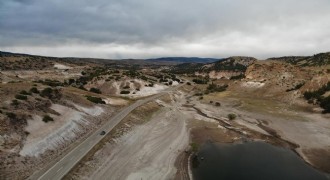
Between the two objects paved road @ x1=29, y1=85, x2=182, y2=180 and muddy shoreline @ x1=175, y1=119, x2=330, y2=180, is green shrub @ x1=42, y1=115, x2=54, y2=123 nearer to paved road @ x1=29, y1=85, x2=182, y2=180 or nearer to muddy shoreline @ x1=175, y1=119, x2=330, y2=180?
paved road @ x1=29, y1=85, x2=182, y2=180

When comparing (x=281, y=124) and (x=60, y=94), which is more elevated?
(x=60, y=94)

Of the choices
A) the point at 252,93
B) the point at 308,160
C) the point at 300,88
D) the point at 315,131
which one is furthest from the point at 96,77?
the point at 308,160

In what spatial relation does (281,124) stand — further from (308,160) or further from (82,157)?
(82,157)

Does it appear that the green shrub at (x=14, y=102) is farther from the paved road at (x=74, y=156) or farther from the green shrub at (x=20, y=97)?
the paved road at (x=74, y=156)

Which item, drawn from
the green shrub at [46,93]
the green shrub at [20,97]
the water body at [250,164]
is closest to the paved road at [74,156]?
Result: the green shrub at [46,93]

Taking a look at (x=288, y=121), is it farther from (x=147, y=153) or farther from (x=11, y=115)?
(x=11, y=115)

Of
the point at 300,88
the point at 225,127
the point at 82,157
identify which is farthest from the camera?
the point at 300,88

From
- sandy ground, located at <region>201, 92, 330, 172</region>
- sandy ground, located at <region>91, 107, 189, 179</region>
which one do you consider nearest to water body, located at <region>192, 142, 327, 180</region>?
sandy ground, located at <region>201, 92, 330, 172</region>

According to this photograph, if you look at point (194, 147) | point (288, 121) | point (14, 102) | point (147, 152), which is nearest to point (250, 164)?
point (194, 147)
